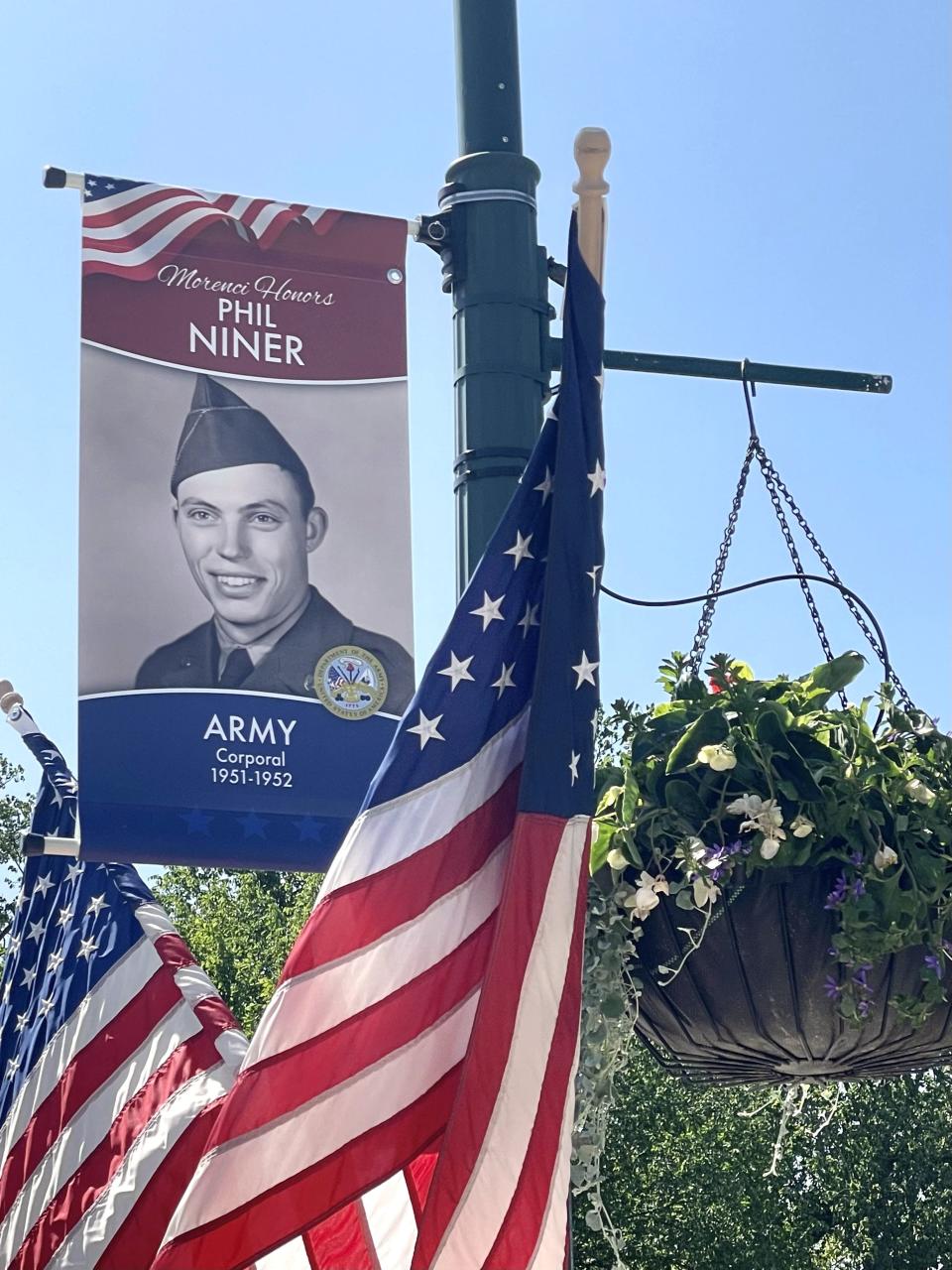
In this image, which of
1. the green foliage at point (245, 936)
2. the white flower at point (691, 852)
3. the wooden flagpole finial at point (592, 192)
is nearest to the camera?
the white flower at point (691, 852)

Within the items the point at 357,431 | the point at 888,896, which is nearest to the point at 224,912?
the point at 357,431

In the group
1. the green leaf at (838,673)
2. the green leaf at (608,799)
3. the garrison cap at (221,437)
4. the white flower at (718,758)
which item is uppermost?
the garrison cap at (221,437)

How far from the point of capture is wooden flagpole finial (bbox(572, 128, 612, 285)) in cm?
303

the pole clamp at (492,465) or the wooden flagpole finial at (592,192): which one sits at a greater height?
the wooden flagpole finial at (592,192)

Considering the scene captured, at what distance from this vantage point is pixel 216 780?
12.2ft

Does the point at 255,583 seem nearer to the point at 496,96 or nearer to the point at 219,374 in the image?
the point at 219,374

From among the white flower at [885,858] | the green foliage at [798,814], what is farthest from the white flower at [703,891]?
the white flower at [885,858]

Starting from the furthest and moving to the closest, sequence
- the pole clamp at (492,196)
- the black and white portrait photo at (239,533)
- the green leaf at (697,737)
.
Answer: the black and white portrait photo at (239,533)
the pole clamp at (492,196)
the green leaf at (697,737)

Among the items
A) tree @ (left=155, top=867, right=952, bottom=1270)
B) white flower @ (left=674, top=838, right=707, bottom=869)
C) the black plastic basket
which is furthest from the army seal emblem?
tree @ (left=155, top=867, right=952, bottom=1270)

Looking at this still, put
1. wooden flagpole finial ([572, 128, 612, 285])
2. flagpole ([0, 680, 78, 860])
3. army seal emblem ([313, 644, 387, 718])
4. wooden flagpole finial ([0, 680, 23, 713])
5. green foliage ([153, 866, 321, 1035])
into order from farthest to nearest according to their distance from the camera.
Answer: green foliage ([153, 866, 321, 1035]) → wooden flagpole finial ([0, 680, 23, 713]) → army seal emblem ([313, 644, 387, 718]) → flagpole ([0, 680, 78, 860]) → wooden flagpole finial ([572, 128, 612, 285])

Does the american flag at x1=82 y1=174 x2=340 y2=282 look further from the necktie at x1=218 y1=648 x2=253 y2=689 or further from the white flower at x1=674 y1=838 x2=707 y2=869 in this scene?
the white flower at x1=674 y1=838 x2=707 y2=869

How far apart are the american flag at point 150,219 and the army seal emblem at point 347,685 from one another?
1018 millimetres

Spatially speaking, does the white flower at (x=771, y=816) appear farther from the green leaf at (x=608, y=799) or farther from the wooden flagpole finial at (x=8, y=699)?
the wooden flagpole finial at (x=8, y=699)

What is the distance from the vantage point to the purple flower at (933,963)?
287cm
